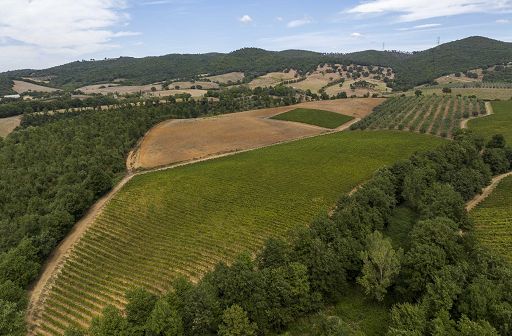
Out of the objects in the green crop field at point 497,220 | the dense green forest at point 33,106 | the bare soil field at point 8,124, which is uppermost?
the dense green forest at point 33,106

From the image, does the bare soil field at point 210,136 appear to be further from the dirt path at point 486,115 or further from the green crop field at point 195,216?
the dirt path at point 486,115

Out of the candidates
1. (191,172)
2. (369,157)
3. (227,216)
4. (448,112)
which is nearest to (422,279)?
(227,216)

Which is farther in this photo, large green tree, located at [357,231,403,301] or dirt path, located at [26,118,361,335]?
dirt path, located at [26,118,361,335]

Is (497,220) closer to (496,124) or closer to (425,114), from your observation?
(496,124)

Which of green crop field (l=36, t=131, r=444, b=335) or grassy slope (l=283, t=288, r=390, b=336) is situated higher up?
green crop field (l=36, t=131, r=444, b=335)

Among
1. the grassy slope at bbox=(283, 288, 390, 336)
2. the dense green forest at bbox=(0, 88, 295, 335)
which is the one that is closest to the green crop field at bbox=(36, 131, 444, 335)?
the dense green forest at bbox=(0, 88, 295, 335)

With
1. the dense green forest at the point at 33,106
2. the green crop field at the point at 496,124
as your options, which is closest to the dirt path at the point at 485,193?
the green crop field at the point at 496,124

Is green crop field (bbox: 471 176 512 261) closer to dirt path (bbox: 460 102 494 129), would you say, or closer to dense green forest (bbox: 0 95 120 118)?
dirt path (bbox: 460 102 494 129)
